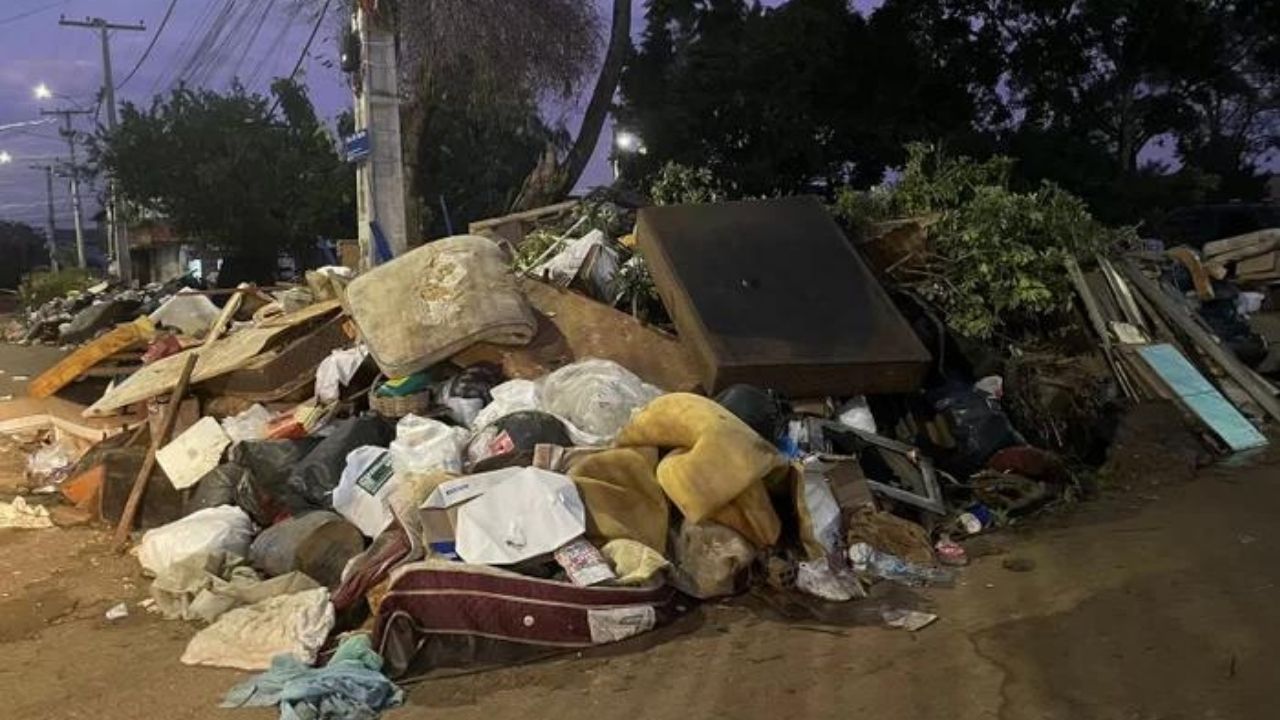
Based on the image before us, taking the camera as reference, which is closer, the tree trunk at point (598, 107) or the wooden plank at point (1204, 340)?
the wooden plank at point (1204, 340)

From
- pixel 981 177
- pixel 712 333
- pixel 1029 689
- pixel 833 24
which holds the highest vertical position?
pixel 833 24

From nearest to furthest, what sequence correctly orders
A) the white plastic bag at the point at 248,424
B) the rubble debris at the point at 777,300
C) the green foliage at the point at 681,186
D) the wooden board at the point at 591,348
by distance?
the rubble debris at the point at 777,300, the wooden board at the point at 591,348, the white plastic bag at the point at 248,424, the green foliage at the point at 681,186

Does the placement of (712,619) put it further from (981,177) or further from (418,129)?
(418,129)

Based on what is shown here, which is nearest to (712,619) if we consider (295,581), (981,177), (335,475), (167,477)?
(295,581)

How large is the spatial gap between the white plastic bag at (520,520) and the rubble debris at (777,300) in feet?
4.97

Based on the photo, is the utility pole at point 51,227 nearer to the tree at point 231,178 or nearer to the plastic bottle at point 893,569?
the tree at point 231,178

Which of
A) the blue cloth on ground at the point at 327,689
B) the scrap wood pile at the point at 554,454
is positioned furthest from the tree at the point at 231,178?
the blue cloth on ground at the point at 327,689

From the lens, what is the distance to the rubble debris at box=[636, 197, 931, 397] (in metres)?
5.82

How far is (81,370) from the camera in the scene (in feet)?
29.0

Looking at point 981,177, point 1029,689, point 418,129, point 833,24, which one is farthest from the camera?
point 833,24

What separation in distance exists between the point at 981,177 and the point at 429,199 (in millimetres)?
14516

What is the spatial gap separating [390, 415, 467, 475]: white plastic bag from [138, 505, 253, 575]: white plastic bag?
80 centimetres

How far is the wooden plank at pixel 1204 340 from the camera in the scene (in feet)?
23.6

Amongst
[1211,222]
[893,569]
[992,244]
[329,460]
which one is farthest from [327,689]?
[1211,222]
